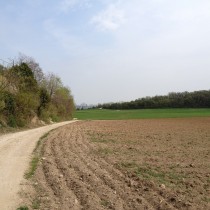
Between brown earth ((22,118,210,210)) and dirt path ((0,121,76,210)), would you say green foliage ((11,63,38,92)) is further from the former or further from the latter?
brown earth ((22,118,210,210))

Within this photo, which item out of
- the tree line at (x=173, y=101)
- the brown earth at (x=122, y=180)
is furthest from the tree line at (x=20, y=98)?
the tree line at (x=173, y=101)

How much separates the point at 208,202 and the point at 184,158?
6.86 meters

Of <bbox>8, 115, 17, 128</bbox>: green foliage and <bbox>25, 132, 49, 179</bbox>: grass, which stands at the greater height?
<bbox>8, 115, 17, 128</bbox>: green foliage

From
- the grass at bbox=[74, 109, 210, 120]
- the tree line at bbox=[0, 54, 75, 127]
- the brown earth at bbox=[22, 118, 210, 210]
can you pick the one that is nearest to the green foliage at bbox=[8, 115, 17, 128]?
the tree line at bbox=[0, 54, 75, 127]

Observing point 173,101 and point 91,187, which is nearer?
point 91,187

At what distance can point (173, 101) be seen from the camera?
131 metres

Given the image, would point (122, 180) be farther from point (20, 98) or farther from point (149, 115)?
point (149, 115)

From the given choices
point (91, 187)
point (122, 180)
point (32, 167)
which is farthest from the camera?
point (32, 167)

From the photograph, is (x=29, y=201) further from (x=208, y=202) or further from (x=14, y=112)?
(x=14, y=112)

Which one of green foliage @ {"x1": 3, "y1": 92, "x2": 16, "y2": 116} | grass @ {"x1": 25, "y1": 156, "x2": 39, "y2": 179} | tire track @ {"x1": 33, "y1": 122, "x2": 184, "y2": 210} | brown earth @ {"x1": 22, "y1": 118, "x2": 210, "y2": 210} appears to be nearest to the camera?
tire track @ {"x1": 33, "y1": 122, "x2": 184, "y2": 210}

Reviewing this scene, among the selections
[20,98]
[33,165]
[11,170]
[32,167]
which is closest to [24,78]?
[20,98]

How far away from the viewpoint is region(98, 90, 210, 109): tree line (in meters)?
125

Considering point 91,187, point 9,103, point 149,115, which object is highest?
point 9,103

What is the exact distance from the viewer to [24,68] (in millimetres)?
45719
